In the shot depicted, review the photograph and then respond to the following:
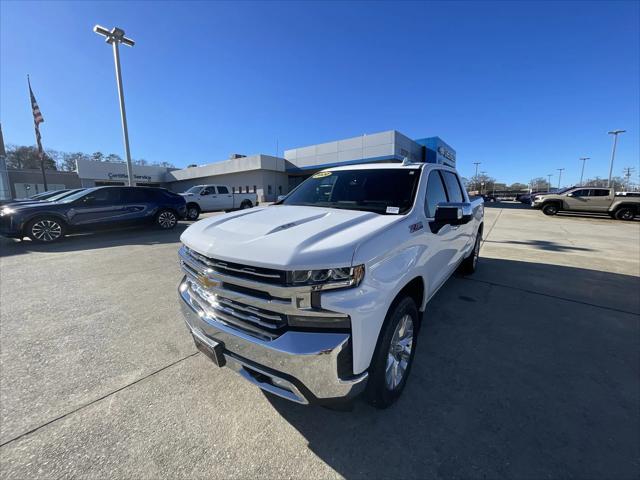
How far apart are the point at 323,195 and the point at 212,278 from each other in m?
1.77

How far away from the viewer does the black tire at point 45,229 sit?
7.54 meters

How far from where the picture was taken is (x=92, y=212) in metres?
8.48

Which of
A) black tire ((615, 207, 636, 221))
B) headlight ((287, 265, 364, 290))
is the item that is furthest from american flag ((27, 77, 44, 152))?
black tire ((615, 207, 636, 221))

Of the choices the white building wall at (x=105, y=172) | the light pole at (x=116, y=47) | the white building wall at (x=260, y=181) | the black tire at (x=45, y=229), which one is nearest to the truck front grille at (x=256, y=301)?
the black tire at (x=45, y=229)

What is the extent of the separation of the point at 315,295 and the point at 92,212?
388 inches

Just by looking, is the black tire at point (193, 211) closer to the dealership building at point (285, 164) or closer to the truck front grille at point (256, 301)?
the truck front grille at point (256, 301)

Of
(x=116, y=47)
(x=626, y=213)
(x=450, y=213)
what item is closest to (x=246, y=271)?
(x=450, y=213)

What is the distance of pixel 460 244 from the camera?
12.5 feet

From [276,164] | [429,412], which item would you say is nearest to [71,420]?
[429,412]

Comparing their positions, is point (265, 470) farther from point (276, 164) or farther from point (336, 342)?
point (276, 164)

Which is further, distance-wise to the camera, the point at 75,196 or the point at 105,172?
the point at 105,172

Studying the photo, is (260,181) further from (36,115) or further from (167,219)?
(167,219)

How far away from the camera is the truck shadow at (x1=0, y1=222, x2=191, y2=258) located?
7.12 m

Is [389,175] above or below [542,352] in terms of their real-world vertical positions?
above
